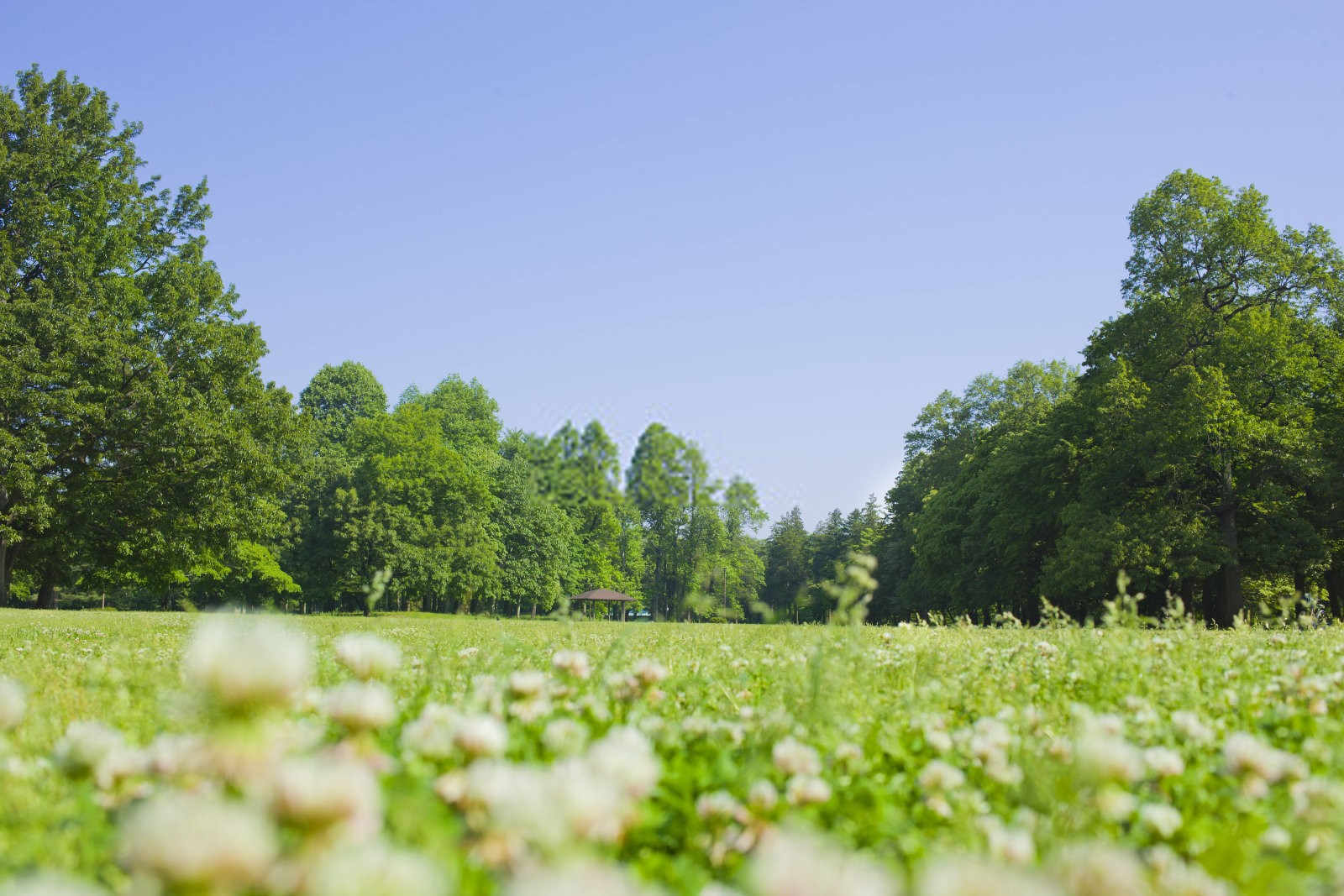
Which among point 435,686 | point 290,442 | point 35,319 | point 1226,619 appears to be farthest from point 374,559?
point 435,686

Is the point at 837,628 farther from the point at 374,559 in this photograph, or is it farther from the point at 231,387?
the point at 374,559

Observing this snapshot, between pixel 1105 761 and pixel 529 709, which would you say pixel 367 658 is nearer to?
pixel 529 709

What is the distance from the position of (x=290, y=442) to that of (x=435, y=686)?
1036 inches

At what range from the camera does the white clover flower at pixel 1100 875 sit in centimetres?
135

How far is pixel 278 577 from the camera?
43969mm

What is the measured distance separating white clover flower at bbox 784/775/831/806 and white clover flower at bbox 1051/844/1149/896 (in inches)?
39.3

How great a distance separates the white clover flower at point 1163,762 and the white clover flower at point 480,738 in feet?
6.73

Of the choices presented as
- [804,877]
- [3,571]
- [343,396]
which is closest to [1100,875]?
[804,877]

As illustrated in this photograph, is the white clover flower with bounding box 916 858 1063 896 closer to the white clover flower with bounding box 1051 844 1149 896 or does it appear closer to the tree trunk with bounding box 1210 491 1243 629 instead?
the white clover flower with bounding box 1051 844 1149 896

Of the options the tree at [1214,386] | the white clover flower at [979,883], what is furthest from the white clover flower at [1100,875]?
the tree at [1214,386]

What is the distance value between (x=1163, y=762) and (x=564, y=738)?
1854 millimetres

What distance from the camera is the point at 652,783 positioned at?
1951 mm

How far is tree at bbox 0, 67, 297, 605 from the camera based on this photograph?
75.7 feet

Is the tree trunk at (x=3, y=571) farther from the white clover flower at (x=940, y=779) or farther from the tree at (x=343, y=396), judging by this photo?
the tree at (x=343, y=396)
